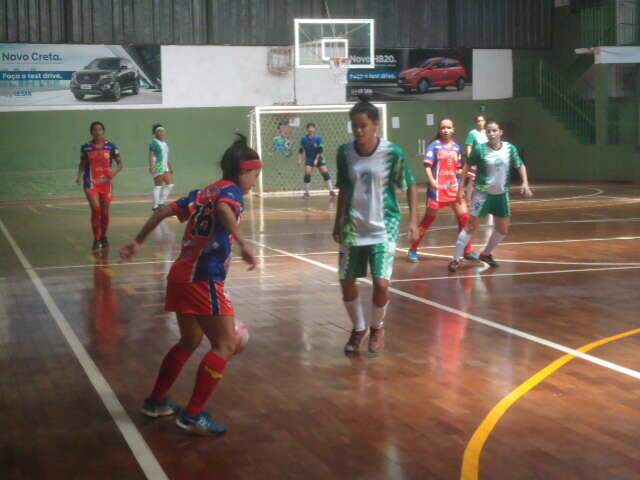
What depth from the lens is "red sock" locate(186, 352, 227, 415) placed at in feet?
19.8

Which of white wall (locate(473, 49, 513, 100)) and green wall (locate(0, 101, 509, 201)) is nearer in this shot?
green wall (locate(0, 101, 509, 201))

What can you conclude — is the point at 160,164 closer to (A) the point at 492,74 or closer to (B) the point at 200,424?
(A) the point at 492,74

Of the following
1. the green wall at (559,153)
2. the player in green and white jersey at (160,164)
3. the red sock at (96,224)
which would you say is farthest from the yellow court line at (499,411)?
the green wall at (559,153)

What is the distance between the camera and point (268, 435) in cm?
609

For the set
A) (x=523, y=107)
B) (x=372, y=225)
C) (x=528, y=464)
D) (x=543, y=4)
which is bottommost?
(x=528, y=464)

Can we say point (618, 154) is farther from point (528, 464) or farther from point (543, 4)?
point (528, 464)

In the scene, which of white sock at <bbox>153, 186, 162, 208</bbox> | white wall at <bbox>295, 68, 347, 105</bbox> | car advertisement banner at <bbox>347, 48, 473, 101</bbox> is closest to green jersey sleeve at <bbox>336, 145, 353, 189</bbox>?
white sock at <bbox>153, 186, 162, 208</bbox>

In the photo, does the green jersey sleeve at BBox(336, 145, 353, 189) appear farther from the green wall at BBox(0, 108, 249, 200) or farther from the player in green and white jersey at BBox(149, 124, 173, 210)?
the green wall at BBox(0, 108, 249, 200)

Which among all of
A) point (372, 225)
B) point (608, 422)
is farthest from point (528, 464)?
point (372, 225)

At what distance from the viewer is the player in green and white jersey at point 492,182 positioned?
1274 cm

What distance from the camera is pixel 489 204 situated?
1287 centimetres

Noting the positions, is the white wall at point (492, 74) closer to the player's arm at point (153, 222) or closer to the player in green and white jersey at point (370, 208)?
the player in green and white jersey at point (370, 208)

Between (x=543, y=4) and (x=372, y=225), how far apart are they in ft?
97.9

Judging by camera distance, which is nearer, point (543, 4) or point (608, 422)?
point (608, 422)
